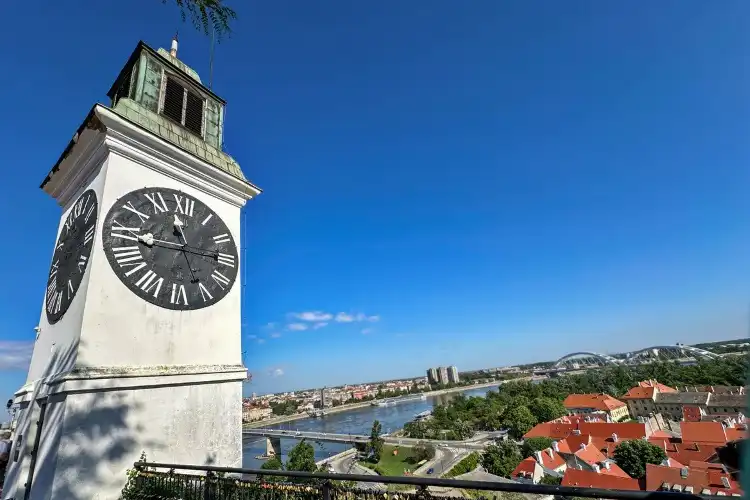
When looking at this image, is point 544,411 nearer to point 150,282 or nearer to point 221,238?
point 221,238

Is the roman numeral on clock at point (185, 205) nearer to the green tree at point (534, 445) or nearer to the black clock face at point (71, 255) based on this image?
the black clock face at point (71, 255)

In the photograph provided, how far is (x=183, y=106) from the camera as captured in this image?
725 cm

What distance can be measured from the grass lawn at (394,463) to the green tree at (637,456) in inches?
768

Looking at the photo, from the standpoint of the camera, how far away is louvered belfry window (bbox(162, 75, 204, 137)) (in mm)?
7027

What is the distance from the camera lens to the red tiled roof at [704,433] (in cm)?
3309

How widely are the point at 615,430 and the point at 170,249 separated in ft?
159

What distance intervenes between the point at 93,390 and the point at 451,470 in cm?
3630

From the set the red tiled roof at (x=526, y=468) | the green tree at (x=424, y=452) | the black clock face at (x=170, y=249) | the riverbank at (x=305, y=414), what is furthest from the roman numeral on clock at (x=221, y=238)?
the riverbank at (x=305, y=414)

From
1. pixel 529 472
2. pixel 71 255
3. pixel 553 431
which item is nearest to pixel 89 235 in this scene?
pixel 71 255

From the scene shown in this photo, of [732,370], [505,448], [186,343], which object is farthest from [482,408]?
[186,343]

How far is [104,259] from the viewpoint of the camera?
16.6 ft

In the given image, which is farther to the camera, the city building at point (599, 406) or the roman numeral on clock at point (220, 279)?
the city building at point (599, 406)

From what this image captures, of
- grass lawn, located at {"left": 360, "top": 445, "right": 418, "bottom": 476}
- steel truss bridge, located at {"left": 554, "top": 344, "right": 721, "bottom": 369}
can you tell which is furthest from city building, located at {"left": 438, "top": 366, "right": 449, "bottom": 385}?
grass lawn, located at {"left": 360, "top": 445, "right": 418, "bottom": 476}

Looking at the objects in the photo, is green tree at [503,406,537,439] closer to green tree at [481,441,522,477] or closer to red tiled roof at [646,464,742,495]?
green tree at [481,441,522,477]
